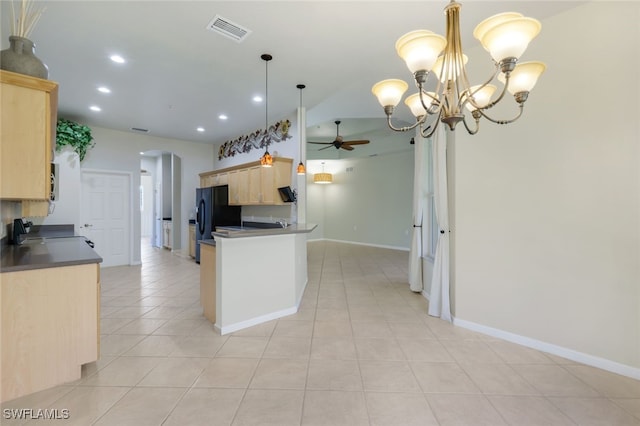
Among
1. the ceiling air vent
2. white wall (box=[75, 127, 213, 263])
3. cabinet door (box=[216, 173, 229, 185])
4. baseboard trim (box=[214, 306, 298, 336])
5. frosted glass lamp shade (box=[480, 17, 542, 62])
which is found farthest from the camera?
cabinet door (box=[216, 173, 229, 185])

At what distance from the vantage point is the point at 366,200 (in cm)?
893

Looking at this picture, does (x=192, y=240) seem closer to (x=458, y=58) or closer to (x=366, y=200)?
(x=366, y=200)

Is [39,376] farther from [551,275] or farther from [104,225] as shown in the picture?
[104,225]

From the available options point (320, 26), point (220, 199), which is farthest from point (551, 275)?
point (220, 199)

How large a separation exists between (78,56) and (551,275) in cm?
532

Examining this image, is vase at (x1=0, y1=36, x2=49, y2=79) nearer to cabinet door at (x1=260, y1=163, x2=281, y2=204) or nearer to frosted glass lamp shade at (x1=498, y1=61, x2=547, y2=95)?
frosted glass lamp shade at (x1=498, y1=61, x2=547, y2=95)

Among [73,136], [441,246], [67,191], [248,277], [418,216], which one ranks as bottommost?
[248,277]

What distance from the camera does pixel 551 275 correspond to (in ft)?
8.13

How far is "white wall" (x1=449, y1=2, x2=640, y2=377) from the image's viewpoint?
2154 millimetres

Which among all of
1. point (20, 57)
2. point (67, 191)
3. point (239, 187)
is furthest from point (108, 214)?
point (20, 57)

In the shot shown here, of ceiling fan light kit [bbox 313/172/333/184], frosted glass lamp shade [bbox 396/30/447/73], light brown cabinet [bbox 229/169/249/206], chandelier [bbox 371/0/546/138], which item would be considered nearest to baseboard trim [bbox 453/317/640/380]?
chandelier [bbox 371/0/546/138]

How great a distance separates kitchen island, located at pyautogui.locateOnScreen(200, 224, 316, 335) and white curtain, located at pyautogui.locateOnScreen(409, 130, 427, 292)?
186cm

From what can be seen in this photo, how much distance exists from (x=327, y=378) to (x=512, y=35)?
2409 millimetres

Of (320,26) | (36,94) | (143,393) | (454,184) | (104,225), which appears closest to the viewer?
(36,94)
